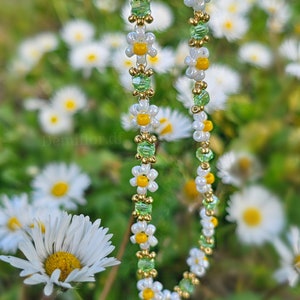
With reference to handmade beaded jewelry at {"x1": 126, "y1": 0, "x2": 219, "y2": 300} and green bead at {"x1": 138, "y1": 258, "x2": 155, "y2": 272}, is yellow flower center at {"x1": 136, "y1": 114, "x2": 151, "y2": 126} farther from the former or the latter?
green bead at {"x1": 138, "y1": 258, "x2": 155, "y2": 272}

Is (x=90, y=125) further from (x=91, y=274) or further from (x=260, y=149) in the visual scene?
(x=91, y=274)

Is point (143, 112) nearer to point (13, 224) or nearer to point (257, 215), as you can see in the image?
point (13, 224)

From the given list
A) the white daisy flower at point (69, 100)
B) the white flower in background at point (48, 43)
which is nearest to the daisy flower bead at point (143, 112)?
the white daisy flower at point (69, 100)

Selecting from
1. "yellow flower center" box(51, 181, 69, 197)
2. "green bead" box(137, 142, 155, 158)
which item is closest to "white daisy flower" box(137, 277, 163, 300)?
"green bead" box(137, 142, 155, 158)

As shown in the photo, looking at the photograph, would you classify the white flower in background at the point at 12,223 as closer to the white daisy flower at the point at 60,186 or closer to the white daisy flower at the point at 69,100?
the white daisy flower at the point at 60,186

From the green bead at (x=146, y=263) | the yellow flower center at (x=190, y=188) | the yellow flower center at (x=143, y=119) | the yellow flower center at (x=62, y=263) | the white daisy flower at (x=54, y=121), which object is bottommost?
the yellow flower center at (x=62, y=263)

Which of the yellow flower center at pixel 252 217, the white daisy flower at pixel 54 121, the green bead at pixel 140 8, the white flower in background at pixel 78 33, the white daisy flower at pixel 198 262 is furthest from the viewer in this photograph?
the white flower in background at pixel 78 33
